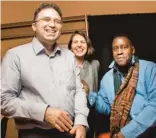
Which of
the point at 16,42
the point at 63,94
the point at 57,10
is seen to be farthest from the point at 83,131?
the point at 16,42

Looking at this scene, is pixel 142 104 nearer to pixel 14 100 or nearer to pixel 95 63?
pixel 95 63

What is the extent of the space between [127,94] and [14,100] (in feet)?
1.55

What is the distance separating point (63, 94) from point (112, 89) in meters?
0.27

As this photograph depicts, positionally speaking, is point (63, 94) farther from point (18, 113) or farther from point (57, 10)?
point (57, 10)

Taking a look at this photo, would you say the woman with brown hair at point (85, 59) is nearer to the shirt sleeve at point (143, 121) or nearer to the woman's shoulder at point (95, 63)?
the woman's shoulder at point (95, 63)

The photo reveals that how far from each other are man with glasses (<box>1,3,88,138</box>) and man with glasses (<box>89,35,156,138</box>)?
0.62ft

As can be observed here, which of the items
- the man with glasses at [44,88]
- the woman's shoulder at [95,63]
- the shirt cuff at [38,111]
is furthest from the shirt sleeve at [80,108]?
the woman's shoulder at [95,63]

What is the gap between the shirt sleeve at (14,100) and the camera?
828mm

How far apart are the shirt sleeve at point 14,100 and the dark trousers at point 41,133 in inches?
2.6

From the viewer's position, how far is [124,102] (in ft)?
3.36

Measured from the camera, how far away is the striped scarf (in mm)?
1014

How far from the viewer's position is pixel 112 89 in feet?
3.50

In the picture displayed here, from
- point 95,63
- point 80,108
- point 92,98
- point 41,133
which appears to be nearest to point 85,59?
point 95,63

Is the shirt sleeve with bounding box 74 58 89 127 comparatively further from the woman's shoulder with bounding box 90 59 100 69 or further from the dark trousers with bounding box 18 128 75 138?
the woman's shoulder with bounding box 90 59 100 69
